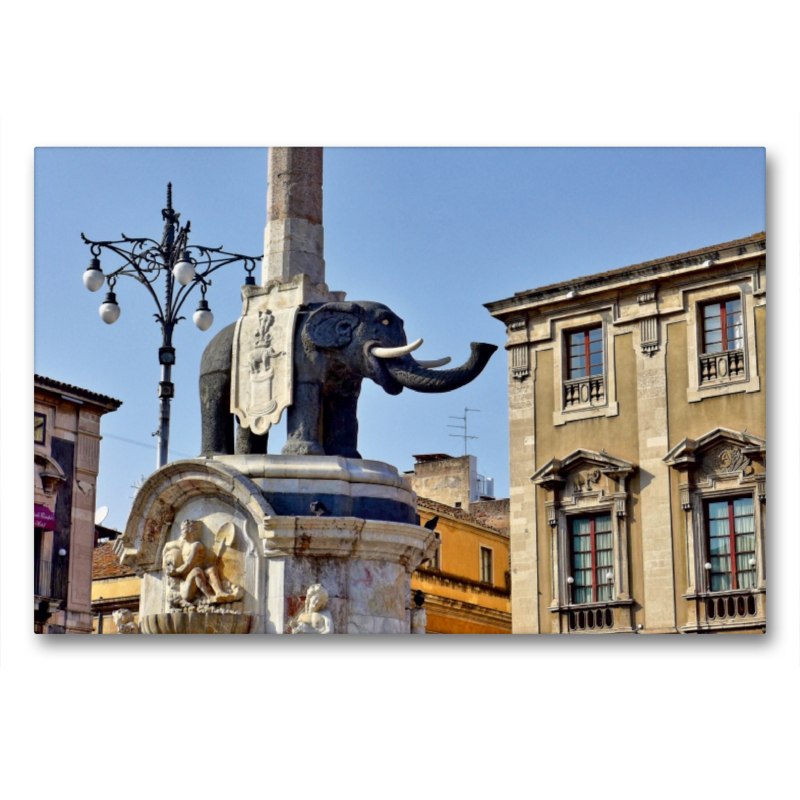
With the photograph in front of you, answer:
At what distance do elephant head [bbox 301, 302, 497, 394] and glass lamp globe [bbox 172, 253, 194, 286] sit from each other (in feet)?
2.31

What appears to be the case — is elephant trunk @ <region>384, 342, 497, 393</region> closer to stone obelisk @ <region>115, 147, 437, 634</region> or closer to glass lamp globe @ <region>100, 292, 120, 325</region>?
stone obelisk @ <region>115, 147, 437, 634</region>

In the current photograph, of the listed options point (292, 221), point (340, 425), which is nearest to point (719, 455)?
point (340, 425)

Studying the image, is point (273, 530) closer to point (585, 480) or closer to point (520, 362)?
point (520, 362)

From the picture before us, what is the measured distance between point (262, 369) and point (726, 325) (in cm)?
243

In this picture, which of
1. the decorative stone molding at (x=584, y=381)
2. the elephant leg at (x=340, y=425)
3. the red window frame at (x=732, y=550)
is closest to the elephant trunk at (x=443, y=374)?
the elephant leg at (x=340, y=425)

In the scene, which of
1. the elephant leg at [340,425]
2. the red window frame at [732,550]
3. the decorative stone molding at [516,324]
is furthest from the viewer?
the decorative stone molding at [516,324]

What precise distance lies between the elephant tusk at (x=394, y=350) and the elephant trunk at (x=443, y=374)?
0.09 meters

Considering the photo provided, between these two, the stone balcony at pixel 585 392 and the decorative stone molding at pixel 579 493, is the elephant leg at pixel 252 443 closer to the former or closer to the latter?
the decorative stone molding at pixel 579 493

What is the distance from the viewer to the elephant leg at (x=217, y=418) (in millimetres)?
13992

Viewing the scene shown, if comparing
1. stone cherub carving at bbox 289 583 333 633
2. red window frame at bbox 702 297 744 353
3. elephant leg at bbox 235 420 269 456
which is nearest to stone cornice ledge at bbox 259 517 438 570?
stone cherub carving at bbox 289 583 333 633

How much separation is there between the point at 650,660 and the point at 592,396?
6.73 ft

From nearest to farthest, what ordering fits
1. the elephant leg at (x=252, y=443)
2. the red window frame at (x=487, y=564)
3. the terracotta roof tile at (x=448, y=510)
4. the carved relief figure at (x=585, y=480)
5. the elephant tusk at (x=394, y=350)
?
1. the elephant tusk at (x=394, y=350)
2. the elephant leg at (x=252, y=443)
3. the carved relief figure at (x=585, y=480)
4. the red window frame at (x=487, y=564)
5. the terracotta roof tile at (x=448, y=510)

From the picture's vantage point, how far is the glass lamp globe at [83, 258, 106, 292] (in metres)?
13.8

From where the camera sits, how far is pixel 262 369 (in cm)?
1384
